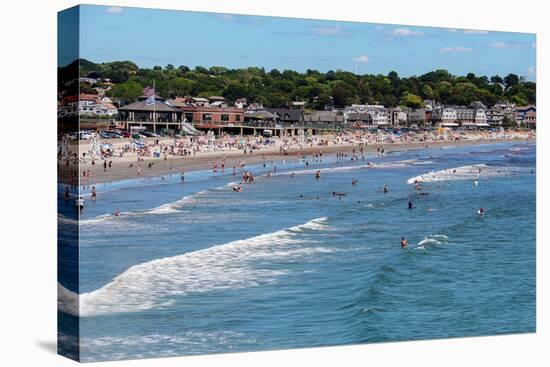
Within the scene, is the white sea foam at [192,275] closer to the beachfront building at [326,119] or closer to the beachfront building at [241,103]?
the beachfront building at [241,103]

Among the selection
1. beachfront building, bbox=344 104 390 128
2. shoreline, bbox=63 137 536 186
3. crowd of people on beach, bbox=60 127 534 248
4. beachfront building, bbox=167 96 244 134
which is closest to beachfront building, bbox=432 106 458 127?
crowd of people on beach, bbox=60 127 534 248

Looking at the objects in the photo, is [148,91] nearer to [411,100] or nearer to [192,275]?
[192,275]

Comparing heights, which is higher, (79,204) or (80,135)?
(80,135)

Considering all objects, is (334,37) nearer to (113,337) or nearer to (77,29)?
(77,29)

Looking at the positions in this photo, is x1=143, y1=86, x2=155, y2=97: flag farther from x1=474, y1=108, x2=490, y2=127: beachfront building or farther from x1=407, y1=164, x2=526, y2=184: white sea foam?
x1=474, y1=108, x2=490, y2=127: beachfront building

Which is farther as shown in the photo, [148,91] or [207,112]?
[207,112]

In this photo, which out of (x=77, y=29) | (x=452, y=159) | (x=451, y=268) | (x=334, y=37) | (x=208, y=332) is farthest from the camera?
(x=452, y=159)

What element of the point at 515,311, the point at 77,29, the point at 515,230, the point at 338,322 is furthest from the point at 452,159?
the point at 77,29

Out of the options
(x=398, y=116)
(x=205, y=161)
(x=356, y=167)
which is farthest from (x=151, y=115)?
(x=398, y=116)
